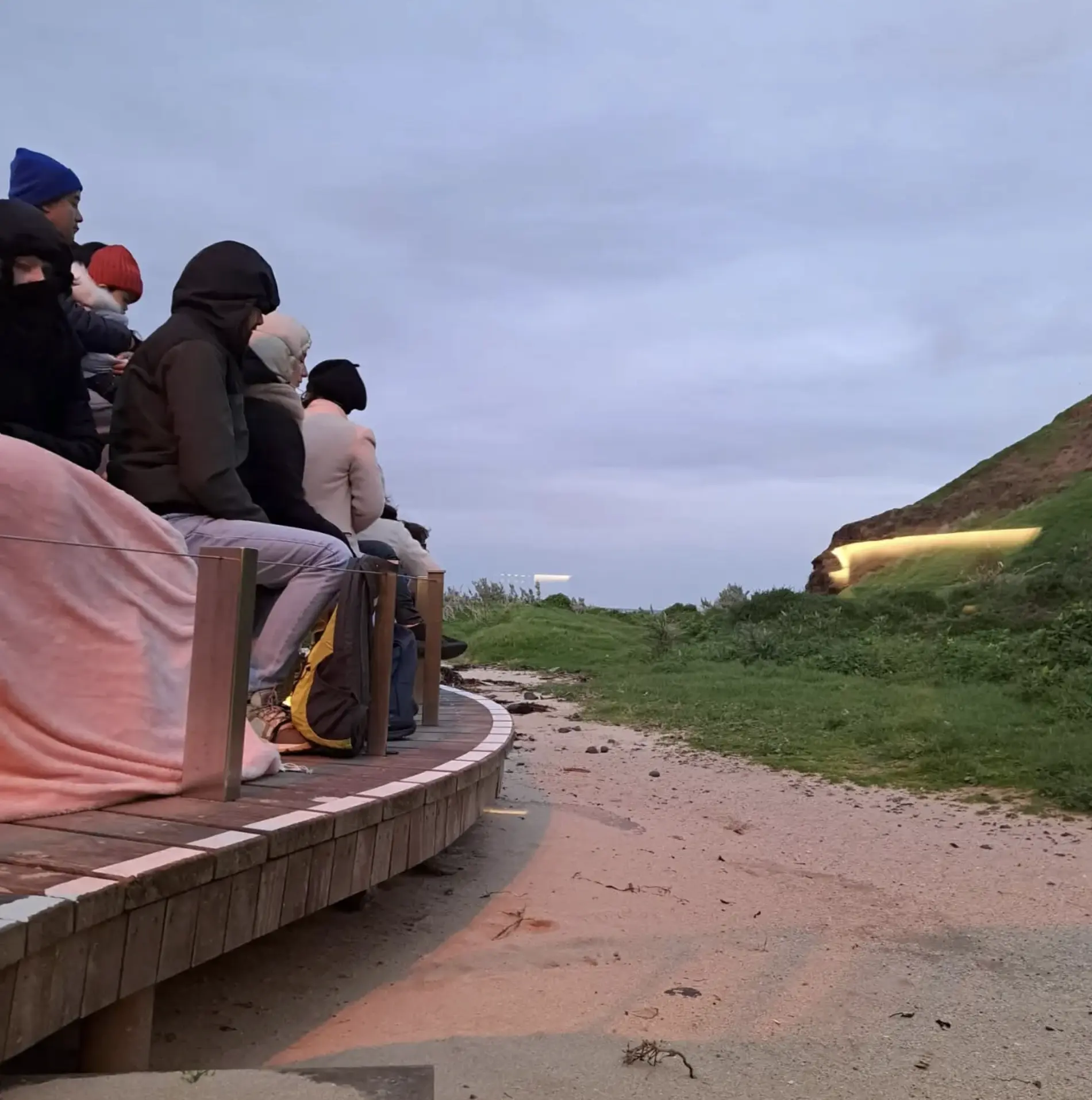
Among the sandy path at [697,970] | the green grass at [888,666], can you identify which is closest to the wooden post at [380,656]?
the sandy path at [697,970]

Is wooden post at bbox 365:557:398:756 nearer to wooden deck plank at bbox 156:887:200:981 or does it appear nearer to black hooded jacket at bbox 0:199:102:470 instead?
black hooded jacket at bbox 0:199:102:470

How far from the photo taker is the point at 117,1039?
229 cm

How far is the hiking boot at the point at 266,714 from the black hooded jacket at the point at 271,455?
0.71m

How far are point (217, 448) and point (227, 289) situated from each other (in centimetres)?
61

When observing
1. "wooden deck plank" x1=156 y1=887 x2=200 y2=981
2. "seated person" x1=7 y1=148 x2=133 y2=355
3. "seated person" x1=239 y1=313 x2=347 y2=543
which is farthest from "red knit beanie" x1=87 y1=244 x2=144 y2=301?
"wooden deck plank" x1=156 y1=887 x2=200 y2=981

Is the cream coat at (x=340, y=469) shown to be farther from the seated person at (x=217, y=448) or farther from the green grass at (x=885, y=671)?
the green grass at (x=885, y=671)

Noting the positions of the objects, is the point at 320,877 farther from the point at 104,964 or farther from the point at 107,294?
the point at 107,294

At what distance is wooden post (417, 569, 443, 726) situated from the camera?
5.47m

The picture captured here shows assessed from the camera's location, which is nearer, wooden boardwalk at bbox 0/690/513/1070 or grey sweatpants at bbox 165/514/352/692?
wooden boardwalk at bbox 0/690/513/1070

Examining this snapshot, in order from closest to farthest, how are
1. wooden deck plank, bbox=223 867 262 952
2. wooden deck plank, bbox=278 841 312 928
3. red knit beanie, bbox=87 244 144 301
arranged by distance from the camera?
wooden deck plank, bbox=223 867 262 952, wooden deck plank, bbox=278 841 312 928, red knit beanie, bbox=87 244 144 301

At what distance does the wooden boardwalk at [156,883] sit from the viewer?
1.96 metres

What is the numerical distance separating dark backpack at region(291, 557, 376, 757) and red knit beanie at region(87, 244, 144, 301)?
69.9 inches

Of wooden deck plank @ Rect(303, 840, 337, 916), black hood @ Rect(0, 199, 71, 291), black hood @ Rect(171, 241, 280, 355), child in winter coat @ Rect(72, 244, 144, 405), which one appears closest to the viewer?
wooden deck plank @ Rect(303, 840, 337, 916)

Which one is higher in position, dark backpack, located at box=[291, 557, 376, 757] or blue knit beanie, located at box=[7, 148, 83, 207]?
blue knit beanie, located at box=[7, 148, 83, 207]
